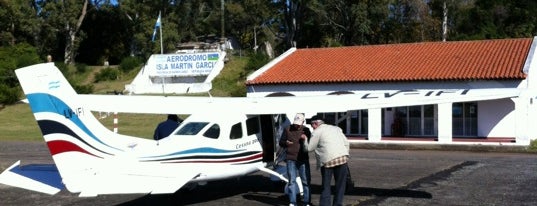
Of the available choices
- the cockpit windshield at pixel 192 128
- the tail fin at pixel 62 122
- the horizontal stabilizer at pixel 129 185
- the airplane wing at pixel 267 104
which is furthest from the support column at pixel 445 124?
the tail fin at pixel 62 122

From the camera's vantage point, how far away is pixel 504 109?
30.1 metres

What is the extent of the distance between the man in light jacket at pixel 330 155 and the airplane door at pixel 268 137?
2.48 metres

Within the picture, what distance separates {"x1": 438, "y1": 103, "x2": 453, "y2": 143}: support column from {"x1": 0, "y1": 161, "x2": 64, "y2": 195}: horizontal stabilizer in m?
21.1

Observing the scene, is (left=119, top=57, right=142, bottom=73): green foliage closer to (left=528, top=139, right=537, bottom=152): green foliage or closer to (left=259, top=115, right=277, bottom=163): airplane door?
(left=528, top=139, right=537, bottom=152): green foliage

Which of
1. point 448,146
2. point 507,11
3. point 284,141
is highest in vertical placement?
point 507,11

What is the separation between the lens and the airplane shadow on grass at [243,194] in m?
13.5

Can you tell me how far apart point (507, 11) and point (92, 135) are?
50.7 m

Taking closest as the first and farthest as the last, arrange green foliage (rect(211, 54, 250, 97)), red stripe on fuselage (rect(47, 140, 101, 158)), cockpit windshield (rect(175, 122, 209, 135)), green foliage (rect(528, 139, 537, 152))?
red stripe on fuselage (rect(47, 140, 101, 158)) < cockpit windshield (rect(175, 122, 209, 135)) < green foliage (rect(528, 139, 537, 152)) < green foliage (rect(211, 54, 250, 97))

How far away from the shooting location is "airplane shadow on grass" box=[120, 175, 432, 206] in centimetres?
1352

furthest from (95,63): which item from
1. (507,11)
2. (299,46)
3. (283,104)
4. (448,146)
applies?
(283,104)

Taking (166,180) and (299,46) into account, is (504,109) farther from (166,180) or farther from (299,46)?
(299,46)

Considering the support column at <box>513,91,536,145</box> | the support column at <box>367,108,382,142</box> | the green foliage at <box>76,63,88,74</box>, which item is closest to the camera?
the support column at <box>513,91,536,145</box>

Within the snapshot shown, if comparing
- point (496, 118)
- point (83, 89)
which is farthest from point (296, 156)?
point (83, 89)

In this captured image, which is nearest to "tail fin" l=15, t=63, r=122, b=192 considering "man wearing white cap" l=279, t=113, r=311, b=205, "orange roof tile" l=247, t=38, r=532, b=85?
"man wearing white cap" l=279, t=113, r=311, b=205
